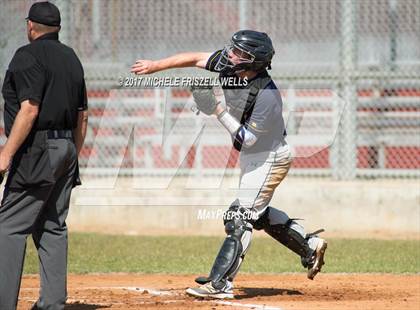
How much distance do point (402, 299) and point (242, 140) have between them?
195cm

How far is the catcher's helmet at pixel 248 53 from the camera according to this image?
807cm

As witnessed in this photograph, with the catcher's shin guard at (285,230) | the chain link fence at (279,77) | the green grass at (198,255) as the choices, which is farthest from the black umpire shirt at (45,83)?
the chain link fence at (279,77)

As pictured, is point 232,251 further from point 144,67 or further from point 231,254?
point 144,67

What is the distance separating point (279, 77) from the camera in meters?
13.8

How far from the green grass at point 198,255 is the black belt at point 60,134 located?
3597mm

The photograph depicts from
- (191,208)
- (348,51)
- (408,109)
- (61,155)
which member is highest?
(61,155)

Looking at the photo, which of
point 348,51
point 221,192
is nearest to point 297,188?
point 221,192

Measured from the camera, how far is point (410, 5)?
1370 centimetres

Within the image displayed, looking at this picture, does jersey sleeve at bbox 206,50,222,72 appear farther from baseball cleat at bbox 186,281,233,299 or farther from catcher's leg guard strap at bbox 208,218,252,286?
baseball cleat at bbox 186,281,233,299

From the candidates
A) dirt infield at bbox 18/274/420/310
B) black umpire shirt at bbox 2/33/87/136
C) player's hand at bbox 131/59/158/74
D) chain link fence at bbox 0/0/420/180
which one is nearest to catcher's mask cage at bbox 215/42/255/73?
player's hand at bbox 131/59/158/74

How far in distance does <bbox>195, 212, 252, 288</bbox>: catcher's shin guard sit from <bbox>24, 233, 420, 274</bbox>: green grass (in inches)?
89.7

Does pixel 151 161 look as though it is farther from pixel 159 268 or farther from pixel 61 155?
pixel 61 155

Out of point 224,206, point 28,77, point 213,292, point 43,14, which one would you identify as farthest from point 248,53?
point 224,206

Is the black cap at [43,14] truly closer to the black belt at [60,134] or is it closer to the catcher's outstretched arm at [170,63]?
the black belt at [60,134]
